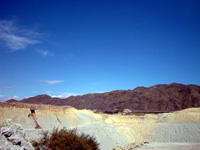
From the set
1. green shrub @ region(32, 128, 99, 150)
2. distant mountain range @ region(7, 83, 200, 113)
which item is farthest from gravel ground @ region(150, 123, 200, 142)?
distant mountain range @ region(7, 83, 200, 113)

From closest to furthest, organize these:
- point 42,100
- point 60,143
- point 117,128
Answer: point 60,143, point 117,128, point 42,100

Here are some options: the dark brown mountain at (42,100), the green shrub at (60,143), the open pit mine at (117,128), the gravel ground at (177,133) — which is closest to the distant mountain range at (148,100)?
the dark brown mountain at (42,100)

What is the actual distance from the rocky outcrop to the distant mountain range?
77114 mm

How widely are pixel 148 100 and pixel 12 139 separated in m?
100

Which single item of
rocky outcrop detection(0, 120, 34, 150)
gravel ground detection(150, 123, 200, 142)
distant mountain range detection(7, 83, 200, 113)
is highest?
distant mountain range detection(7, 83, 200, 113)

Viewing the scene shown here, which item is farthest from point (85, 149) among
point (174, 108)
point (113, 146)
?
point (174, 108)

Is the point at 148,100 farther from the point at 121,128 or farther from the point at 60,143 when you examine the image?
the point at 60,143

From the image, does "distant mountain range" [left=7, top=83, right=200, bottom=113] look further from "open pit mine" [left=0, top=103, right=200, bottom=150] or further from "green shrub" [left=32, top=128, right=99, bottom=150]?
"green shrub" [left=32, top=128, right=99, bottom=150]

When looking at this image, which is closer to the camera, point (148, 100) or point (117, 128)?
point (117, 128)

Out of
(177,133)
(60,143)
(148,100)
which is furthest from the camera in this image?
(148,100)

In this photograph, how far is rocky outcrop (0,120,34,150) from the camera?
901cm

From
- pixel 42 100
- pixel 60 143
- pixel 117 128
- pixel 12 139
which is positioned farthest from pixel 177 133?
pixel 42 100

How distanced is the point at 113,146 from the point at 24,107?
13.4m

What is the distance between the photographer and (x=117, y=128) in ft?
102
